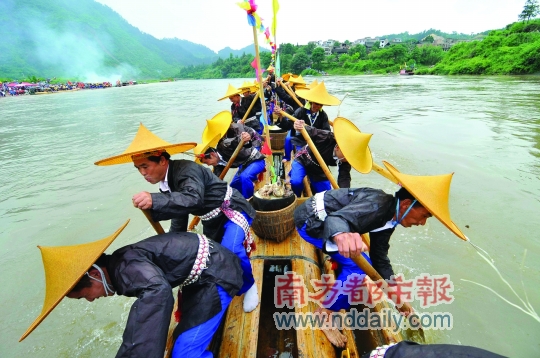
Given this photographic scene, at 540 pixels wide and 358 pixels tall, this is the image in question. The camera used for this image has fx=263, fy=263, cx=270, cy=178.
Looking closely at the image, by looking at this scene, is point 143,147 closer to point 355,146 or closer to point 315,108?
point 355,146

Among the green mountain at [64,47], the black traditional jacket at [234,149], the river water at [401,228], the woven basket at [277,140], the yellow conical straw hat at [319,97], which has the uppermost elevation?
the green mountain at [64,47]

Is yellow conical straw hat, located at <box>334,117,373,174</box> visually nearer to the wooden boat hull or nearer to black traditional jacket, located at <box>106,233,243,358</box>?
the wooden boat hull

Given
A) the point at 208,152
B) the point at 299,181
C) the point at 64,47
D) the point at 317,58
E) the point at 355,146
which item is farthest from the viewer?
the point at 64,47

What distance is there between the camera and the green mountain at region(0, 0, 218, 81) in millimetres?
71812

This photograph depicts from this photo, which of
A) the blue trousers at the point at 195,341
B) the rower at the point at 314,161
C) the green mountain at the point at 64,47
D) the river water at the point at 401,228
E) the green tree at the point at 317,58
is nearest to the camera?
the blue trousers at the point at 195,341

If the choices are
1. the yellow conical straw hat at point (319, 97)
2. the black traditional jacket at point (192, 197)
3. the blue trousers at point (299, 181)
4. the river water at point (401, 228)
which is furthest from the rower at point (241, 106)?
the black traditional jacket at point (192, 197)

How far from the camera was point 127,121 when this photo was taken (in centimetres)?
1434

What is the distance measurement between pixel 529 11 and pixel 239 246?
2445 inches

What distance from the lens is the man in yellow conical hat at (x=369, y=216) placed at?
58.4 inches

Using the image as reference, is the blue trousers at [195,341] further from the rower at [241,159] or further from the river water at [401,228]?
the rower at [241,159]

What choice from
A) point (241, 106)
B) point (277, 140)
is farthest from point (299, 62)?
point (277, 140)

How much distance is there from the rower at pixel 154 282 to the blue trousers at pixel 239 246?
34 centimetres

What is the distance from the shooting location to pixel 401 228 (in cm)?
420

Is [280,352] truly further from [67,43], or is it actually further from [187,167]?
[67,43]
